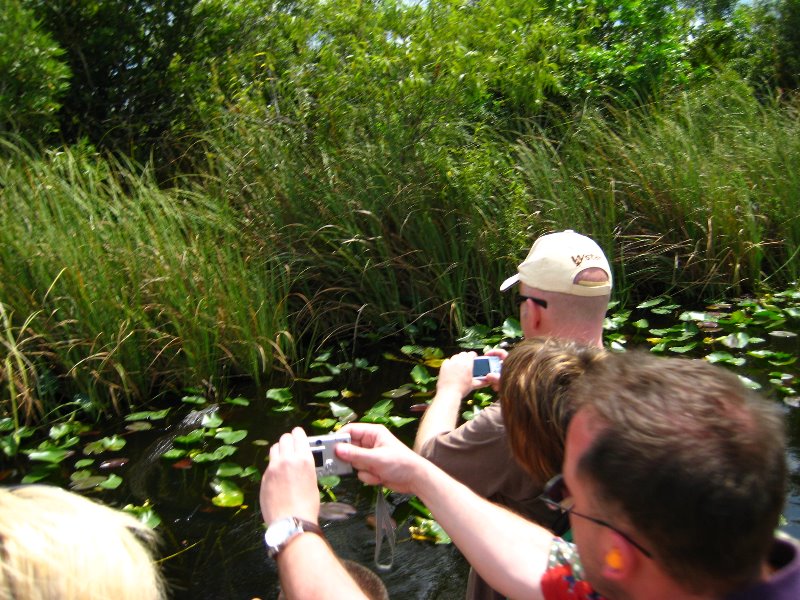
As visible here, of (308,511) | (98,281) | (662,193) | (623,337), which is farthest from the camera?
(662,193)

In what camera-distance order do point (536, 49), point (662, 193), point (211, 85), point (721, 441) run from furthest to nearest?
point (211, 85)
point (536, 49)
point (662, 193)
point (721, 441)

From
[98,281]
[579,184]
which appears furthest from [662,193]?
[98,281]

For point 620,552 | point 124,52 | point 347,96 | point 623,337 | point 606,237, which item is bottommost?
point 623,337

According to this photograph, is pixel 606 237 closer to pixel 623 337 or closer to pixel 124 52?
pixel 623 337

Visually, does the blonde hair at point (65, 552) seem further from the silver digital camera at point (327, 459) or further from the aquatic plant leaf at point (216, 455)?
the aquatic plant leaf at point (216, 455)

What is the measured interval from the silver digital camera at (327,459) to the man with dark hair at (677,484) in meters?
0.62

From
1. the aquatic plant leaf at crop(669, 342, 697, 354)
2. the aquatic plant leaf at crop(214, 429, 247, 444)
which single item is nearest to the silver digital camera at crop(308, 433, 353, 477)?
the aquatic plant leaf at crop(214, 429, 247, 444)

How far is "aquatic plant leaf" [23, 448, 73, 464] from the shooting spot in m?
3.85

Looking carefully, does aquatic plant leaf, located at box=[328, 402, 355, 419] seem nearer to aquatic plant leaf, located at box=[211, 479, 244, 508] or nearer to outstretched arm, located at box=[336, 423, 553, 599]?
aquatic plant leaf, located at box=[211, 479, 244, 508]

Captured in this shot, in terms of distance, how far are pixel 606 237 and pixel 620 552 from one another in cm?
476

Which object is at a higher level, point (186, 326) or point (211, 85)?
point (211, 85)

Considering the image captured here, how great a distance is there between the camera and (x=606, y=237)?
580cm

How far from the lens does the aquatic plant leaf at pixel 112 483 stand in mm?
3678

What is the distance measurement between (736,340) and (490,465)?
3.11m
